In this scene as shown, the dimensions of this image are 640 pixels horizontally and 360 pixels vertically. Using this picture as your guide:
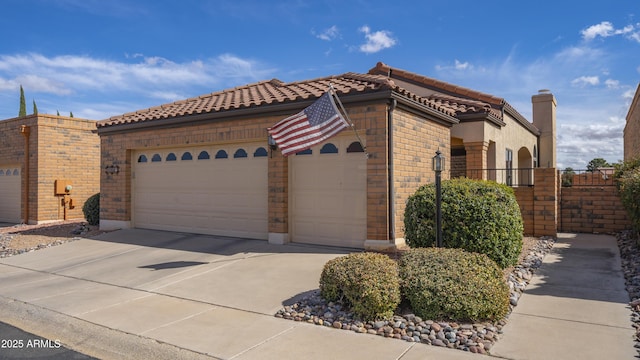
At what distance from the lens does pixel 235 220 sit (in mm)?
10641

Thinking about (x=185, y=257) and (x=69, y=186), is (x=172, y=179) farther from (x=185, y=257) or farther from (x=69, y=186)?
(x=69, y=186)

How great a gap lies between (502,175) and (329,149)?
286 inches

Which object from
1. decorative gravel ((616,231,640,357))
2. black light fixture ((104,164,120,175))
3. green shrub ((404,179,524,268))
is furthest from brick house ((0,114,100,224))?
decorative gravel ((616,231,640,357))

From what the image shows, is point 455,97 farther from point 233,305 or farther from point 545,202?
point 233,305

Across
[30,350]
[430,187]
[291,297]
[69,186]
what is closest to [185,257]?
[291,297]

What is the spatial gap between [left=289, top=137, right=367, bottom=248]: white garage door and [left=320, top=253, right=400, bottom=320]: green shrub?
2947 millimetres

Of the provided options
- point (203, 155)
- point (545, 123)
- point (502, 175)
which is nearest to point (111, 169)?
point (203, 155)

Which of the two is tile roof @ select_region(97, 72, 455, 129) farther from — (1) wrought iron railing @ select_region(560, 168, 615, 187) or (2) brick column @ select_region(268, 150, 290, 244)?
(1) wrought iron railing @ select_region(560, 168, 615, 187)

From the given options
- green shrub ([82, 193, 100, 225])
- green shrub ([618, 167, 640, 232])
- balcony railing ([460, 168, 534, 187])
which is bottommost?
green shrub ([82, 193, 100, 225])

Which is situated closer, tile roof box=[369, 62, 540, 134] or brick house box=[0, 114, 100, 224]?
tile roof box=[369, 62, 540, 134]

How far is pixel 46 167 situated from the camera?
1664cm

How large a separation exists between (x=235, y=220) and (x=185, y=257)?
1917 millimetres

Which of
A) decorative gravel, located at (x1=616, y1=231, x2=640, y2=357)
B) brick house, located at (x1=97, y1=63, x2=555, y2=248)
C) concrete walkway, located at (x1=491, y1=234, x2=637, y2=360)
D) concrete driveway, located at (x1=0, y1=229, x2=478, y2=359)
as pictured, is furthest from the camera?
brick house, located at (x1=97, y1=63, x2=555, y2=248)

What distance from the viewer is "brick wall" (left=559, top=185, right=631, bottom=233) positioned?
10828 millimetres
